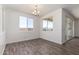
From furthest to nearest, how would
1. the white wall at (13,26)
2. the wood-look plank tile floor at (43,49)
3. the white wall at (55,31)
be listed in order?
the white wall at (55,31) < the wood-look plank tile floor at (43,49) < the white wall at (13,26)

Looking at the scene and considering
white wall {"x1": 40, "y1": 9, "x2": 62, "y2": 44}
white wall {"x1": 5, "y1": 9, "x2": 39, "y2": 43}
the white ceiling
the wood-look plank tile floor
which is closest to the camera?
the white ceiling

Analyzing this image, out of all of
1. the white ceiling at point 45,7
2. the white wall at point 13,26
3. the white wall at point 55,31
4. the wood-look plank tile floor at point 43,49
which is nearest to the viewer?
the white ceiling at point 45,7

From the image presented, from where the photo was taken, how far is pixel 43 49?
206 centimetres

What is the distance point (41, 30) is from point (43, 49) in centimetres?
58

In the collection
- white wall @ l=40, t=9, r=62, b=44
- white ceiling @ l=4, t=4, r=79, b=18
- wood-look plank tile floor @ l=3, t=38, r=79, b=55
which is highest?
white ceiling @ l=4, t=4, r=79, b=18

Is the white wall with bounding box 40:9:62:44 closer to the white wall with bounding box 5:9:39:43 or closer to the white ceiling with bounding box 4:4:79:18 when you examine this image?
the white ceiling with bounding box 4:4:79:18

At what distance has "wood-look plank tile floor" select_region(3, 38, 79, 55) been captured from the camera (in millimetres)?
1737

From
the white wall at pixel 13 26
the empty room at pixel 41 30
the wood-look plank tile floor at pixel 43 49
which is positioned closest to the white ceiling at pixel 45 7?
the empty room at pixel 41 30

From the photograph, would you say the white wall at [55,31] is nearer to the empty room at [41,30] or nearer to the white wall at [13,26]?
the empty room at [41,30]

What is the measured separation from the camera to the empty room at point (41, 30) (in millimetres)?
1616

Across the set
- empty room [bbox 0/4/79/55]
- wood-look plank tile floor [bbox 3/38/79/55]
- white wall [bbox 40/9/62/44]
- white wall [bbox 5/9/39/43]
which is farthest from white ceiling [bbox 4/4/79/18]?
wood-look plank tile floor [bbox 3/38/79/55]

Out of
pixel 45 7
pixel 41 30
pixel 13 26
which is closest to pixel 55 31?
pixel 41 30
